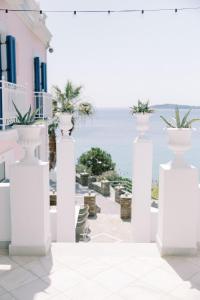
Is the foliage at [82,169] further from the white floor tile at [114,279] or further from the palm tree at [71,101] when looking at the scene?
the white floor tile at [114,279]

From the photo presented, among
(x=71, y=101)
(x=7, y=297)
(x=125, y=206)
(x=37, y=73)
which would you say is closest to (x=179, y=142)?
(x=7, y=297)

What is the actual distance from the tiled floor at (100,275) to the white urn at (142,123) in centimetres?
342

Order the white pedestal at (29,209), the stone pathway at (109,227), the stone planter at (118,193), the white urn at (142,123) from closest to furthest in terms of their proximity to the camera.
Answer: the white pedestal at (29,209), the white urn at (142,123), the stone pathway at (109,227), the stone planter at (118,193)

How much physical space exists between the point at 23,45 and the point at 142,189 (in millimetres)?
6135

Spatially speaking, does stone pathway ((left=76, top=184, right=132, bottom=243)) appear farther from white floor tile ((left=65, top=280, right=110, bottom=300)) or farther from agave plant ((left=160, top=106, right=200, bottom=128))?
white floor tile ((left=65, top=280, right=110, bottom=300))

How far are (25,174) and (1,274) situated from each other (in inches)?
54.1

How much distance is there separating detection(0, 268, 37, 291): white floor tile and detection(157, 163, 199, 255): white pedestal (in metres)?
1.97

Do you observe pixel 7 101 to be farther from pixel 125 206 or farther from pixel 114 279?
pixel 125 206

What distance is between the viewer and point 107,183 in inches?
658

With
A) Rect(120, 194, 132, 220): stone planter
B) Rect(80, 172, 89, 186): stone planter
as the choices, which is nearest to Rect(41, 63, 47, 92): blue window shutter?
Rect(120, 194, 132, 220): stone planter

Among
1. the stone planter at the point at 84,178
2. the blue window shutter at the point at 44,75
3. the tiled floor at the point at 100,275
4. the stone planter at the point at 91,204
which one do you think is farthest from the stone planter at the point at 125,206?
the tiled floor at the point at 100,275

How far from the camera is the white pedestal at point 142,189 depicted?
7965mm

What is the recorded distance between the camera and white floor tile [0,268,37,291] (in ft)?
13.7

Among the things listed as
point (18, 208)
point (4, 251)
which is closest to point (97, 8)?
point (18, 208)
